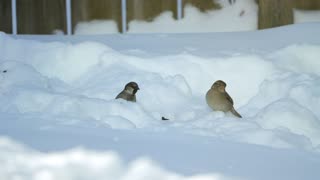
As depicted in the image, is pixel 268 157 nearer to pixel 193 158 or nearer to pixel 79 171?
pixel 193 158

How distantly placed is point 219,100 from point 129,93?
615 millimetres

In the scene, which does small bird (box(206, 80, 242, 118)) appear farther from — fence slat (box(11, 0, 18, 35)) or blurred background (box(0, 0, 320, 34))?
fence slat (box(11, 0, 18, 35))

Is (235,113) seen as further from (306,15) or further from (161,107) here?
(306,15)

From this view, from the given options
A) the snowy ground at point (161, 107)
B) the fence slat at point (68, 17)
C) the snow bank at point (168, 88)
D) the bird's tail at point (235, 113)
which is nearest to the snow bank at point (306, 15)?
the snowy ground at point (161, 107)

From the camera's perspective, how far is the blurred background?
4590 mm

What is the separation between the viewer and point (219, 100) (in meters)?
3.29

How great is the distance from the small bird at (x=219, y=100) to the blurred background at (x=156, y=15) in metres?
1.44

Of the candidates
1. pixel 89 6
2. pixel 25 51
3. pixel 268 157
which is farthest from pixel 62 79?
pixel 268 157

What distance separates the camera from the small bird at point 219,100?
10.8 ft

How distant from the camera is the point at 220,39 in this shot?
14.8ft

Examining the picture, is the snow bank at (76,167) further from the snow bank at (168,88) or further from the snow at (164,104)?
the snow bank at (168,88)

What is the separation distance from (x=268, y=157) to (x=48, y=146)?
3.11 feet

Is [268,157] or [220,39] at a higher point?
[220,39]

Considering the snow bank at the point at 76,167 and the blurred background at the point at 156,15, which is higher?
the blurred background at the point at 156,15
